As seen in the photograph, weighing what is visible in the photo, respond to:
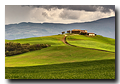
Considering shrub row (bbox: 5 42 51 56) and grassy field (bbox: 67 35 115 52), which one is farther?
grassy field (bbox: 67 35 115 52)

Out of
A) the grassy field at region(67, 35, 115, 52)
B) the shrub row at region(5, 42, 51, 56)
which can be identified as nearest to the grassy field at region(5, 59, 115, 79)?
the shrub row at region(5, 42, 51, 56)

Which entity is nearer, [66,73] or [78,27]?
[66,73]

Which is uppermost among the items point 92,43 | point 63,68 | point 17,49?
point 92,43

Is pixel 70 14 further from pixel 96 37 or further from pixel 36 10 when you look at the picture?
pixel 96 37

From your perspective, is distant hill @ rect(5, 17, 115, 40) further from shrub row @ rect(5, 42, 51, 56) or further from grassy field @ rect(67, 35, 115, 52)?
grassy field @ rect(67, 35, 115, 52)

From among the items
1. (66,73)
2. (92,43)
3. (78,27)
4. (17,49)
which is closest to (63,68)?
(66,73)

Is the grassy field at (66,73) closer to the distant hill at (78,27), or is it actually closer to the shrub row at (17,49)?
the distant hill at (78,27)

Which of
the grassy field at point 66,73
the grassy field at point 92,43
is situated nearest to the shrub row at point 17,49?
the grassy field at point 92,43

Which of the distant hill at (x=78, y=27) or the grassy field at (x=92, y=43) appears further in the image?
the grassy field at (x=92, y=43)

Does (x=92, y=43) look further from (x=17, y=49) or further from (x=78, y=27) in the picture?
(x=17, y=49)
